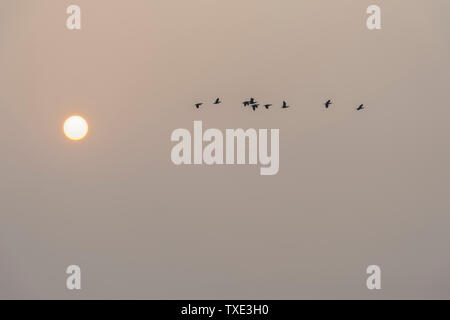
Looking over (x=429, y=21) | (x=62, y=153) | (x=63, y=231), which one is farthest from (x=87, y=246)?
(x=429, y=21)

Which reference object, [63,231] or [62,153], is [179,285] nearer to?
[63,231]

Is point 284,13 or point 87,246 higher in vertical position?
point 284,13

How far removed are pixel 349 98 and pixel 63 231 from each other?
1.63 meters

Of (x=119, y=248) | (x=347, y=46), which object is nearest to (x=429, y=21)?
(x=347, y=46)

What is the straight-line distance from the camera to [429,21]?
8.49ft

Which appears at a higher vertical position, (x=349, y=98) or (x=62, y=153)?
(x=349, y=98)

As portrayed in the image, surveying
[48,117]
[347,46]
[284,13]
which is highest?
[284,13]

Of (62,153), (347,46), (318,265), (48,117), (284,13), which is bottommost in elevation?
(318,265)

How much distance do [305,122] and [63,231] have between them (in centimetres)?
137

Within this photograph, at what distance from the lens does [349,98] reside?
2615 millimetres

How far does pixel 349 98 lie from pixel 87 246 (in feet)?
5.10

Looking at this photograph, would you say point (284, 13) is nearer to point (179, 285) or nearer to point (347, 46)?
point (347, 46)
